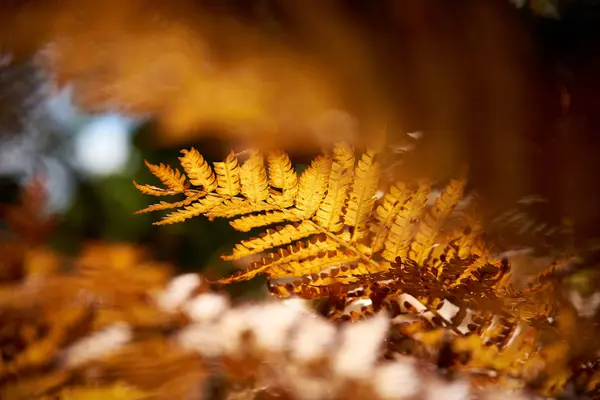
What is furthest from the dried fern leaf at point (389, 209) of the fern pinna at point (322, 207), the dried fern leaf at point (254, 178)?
the dried fern leaf at point (254, 178)

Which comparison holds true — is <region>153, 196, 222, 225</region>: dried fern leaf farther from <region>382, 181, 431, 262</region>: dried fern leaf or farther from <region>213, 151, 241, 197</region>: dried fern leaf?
<region>382, 181, 431, 262</region>: dried fern leaf

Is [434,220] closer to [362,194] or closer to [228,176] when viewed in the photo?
[362,194]

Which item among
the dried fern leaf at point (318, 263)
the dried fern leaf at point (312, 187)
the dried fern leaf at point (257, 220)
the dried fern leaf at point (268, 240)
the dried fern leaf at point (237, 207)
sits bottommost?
the dried fern leaf at point (318, 263)

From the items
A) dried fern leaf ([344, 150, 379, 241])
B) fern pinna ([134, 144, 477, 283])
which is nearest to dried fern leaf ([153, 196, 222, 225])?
fern pinna ([134, 144, 477, 283])

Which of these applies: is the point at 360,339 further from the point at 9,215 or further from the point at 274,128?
the point at 9,215

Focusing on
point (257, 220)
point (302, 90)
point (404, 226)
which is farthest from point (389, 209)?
point (302, 90)

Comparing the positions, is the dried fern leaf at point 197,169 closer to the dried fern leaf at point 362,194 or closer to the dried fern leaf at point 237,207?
the dried fern leaf at point 237,207

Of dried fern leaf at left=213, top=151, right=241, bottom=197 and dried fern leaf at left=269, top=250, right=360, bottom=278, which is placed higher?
dried fern leaf at left=213, top=151, right=241, bottom=197
